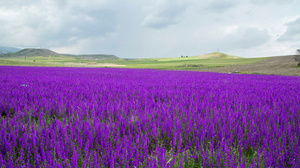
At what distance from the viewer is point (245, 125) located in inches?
73.5

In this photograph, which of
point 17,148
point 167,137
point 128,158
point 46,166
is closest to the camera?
point 46,166

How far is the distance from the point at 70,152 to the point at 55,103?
1.80m

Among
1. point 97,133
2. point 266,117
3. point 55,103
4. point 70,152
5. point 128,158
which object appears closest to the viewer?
point 128,158

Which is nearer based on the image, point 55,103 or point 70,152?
point 70,152

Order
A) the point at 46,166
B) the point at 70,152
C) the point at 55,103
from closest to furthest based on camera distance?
the point at 46,166
the point at 70,152
the point at 55,103

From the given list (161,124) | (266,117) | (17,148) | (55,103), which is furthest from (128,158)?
(55,103)

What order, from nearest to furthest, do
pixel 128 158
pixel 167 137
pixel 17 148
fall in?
pixel 128 158, pixel 17 148, pixel 167 137

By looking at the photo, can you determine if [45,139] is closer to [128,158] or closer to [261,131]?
[128,158]

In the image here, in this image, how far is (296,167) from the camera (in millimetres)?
1145

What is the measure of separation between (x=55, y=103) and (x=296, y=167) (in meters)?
2.93

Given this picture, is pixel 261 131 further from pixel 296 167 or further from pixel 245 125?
pixel 296 167

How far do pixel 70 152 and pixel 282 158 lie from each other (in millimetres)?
1441

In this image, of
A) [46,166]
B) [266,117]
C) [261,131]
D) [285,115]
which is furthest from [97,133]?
[285,115]

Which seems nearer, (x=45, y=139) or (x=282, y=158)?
(x=282, y=158)
